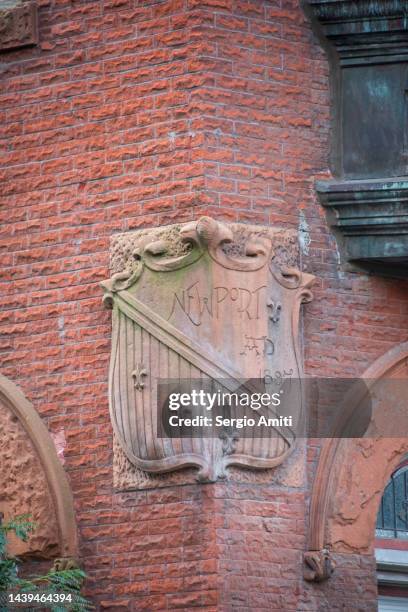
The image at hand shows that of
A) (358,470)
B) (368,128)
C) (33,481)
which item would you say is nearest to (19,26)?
(368,128)

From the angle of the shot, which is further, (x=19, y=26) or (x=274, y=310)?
(x=19, y=26)

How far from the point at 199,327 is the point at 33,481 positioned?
160 centimetres

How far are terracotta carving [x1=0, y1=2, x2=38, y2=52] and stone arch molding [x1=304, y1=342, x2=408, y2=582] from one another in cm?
341

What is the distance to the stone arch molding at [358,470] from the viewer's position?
43.1 ft

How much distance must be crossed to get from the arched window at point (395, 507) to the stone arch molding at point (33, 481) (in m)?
2.18

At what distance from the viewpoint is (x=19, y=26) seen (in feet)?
47.0

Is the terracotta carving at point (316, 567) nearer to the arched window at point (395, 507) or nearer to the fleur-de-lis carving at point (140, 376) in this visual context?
the arched window at point (395, 507)

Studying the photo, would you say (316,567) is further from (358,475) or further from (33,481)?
(33,481)

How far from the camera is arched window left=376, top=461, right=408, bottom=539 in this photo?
13.9 metres

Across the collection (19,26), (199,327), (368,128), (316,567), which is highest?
(19,26)

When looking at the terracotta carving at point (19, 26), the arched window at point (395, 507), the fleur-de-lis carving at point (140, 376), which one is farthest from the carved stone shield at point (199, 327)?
the terracotta carving at point (19, 26)

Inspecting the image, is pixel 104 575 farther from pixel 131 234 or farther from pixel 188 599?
pixel 131 234

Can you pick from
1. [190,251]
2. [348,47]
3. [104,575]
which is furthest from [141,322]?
[348,47]

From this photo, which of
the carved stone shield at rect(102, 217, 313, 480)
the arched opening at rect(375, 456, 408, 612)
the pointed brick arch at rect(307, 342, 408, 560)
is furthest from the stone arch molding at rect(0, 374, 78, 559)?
the arched opening at rect(375, 456, 408, 612)
